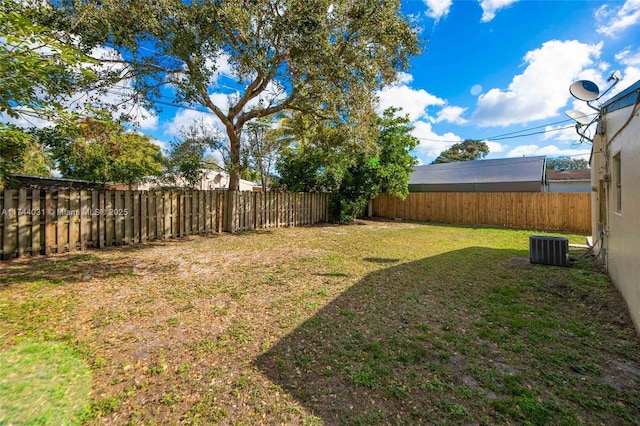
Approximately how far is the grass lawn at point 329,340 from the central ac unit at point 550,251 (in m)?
0.37

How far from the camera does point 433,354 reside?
265 cm

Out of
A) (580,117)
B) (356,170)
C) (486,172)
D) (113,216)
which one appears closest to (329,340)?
(113,216)

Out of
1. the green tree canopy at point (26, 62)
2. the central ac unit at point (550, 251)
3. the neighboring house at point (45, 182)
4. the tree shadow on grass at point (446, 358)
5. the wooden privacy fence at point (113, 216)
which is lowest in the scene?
the tree shadow on grass at point (446, 358)

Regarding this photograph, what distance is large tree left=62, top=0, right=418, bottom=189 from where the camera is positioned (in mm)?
6059

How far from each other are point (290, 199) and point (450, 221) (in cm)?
862

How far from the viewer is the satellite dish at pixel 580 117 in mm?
6345

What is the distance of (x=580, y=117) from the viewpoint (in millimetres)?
6461

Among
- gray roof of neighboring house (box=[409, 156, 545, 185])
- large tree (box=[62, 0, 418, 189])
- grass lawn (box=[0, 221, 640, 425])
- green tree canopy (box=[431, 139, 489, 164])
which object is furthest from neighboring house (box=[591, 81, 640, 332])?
green tree canopy (box=[431, 139, 489, 164])

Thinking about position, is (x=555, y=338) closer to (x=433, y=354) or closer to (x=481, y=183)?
(x=433, y=354)

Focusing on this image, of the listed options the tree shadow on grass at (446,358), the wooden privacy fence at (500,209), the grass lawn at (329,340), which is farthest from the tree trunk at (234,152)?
the wooden privacy fence at (500,209)

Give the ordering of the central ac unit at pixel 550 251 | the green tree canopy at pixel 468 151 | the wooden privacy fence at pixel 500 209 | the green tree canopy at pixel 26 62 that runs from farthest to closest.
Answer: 1. the green tree canopy at pixel 468 151
2. the wooden privacy fence at pixel 500 209
3. the central ac unit at pixel 550 251
4. the green tree canopy at pixel 26 62

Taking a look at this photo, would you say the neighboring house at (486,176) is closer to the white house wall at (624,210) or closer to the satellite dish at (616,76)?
the white house wall at (624,210)

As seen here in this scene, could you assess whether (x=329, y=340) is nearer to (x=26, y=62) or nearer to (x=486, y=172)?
(x=26, y=62)

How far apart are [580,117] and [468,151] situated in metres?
35.1
